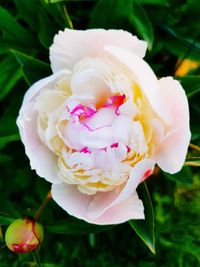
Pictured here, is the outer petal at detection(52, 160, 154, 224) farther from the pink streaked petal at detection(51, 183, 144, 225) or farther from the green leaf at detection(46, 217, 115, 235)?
the green leaf at detection(46, 217, 115, 235)

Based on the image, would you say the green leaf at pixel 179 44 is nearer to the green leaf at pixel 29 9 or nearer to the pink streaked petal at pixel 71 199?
the green leaf at pixel 29 9

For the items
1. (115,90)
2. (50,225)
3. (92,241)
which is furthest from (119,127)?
(92,241)

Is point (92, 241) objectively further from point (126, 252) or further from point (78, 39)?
point (78, 39)

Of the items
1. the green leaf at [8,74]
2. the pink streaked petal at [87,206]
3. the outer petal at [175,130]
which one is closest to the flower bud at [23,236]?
the pink streaked petal at [87,206]

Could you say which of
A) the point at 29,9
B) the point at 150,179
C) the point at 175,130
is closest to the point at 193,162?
the point at 175,130

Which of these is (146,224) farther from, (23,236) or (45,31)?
(45,31)
